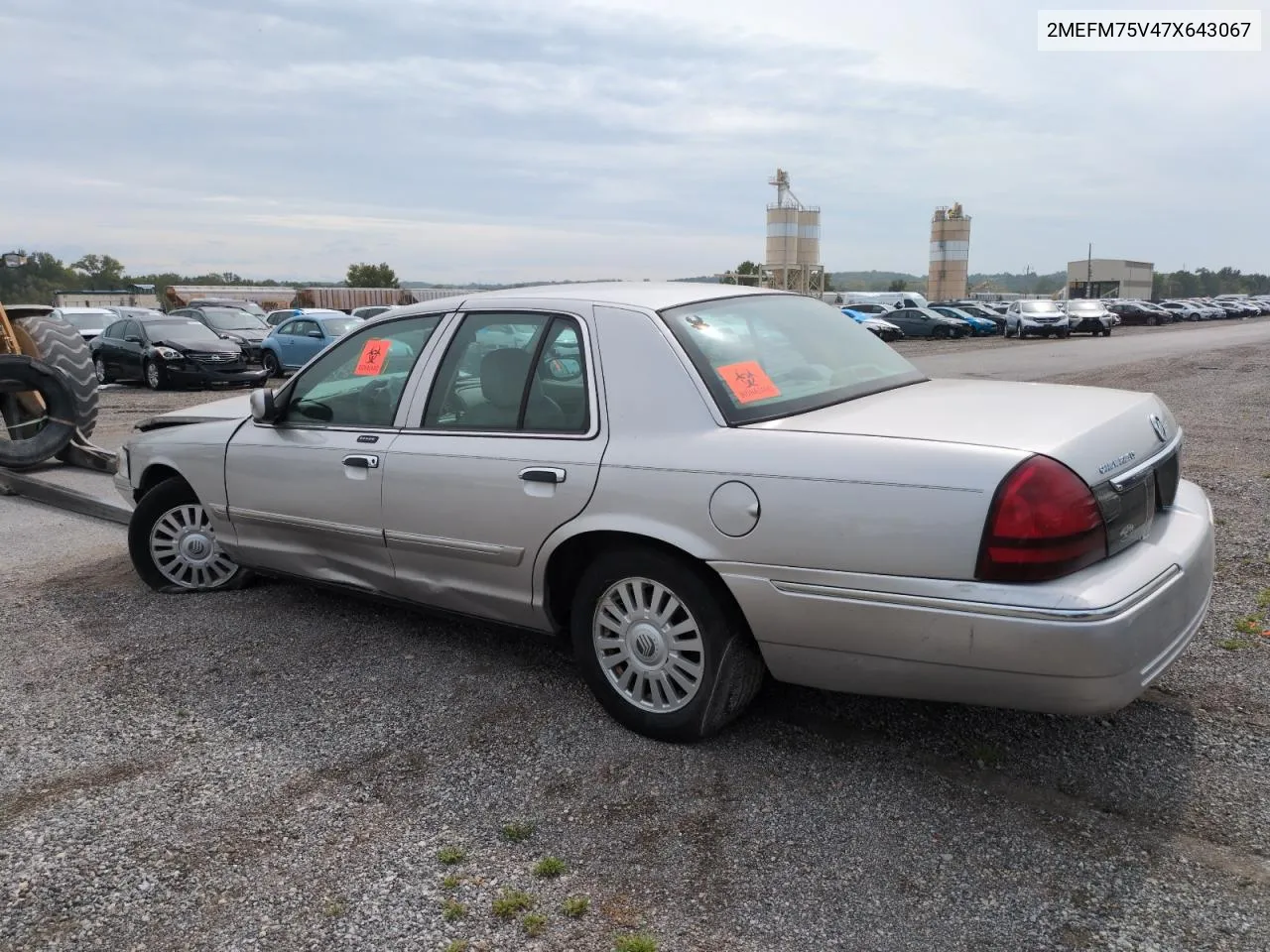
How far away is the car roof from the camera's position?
12.4 ft

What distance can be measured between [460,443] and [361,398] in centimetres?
76

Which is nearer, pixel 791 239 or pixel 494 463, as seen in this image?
pixel 494 463

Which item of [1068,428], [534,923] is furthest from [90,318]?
[1068,428]

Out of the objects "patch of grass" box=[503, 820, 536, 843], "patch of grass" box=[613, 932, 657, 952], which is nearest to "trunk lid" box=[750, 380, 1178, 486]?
"patch of grass" box=[503, 820, 536, 843]

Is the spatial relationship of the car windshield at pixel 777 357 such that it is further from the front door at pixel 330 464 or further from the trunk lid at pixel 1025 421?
the front door at pixel 330 464

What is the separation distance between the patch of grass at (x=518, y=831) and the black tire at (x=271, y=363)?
19959mm

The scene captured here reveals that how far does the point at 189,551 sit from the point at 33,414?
5145mm

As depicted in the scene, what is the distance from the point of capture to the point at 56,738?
3701 millimetres

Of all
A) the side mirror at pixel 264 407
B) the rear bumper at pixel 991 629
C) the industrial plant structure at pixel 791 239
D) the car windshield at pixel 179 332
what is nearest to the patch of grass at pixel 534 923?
the rear bumper at pixel 991 629

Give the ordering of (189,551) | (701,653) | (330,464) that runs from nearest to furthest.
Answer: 1. (701,653)
2. (330,464)
3. (189,551)

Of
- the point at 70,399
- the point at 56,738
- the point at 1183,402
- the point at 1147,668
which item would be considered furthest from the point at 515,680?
the point at 1183,402

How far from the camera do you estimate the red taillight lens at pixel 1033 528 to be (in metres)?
2.72

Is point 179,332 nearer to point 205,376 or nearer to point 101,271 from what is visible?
point 205,376

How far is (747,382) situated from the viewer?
3465 mm
